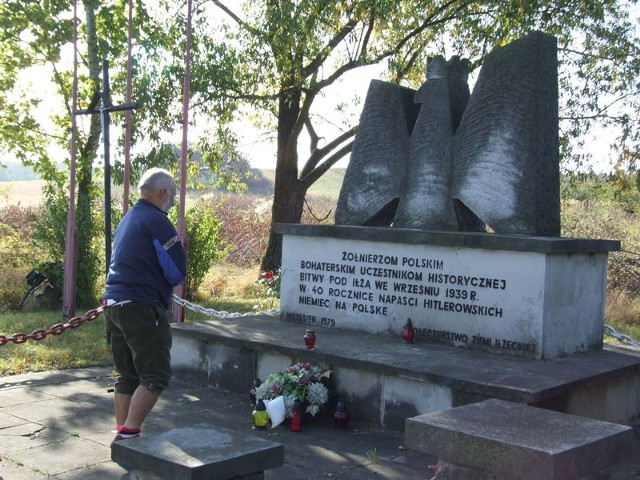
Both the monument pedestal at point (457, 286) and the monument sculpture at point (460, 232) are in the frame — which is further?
the monument sculpture at point (460, 232)

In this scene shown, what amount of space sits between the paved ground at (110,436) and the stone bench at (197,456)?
1171mm

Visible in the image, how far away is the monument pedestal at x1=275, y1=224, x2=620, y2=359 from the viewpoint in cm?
648

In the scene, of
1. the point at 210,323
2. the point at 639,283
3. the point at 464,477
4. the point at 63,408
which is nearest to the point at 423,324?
the point at 210,323

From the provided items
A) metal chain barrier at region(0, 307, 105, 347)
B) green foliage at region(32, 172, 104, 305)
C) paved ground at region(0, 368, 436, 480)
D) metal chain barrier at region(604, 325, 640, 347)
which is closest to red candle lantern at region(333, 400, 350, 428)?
paved ground at region(0, 368, 436, 480)

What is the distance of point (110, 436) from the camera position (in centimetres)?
558

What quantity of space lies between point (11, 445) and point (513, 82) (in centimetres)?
512

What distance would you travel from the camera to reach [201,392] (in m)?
7.15

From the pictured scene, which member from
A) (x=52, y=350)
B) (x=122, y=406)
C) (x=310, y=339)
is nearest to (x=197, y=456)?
(x=122, y=406)

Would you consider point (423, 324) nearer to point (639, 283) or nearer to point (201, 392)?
point (201, 392)

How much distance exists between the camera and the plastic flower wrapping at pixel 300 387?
19.8 feet

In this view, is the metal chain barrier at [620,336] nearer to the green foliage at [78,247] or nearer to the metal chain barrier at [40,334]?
the metal chain barrier at [40,334]

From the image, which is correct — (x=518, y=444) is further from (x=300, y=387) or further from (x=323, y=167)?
(x=323, y=167)

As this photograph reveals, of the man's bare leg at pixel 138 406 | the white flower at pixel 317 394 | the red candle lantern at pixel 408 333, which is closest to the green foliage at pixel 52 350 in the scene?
the white flower at pixel 317 394

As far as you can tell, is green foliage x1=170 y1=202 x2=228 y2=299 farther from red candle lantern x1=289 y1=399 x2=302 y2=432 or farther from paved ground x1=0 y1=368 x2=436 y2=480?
red candle lantern x1=289 y1=399 x2=302 y2=432
